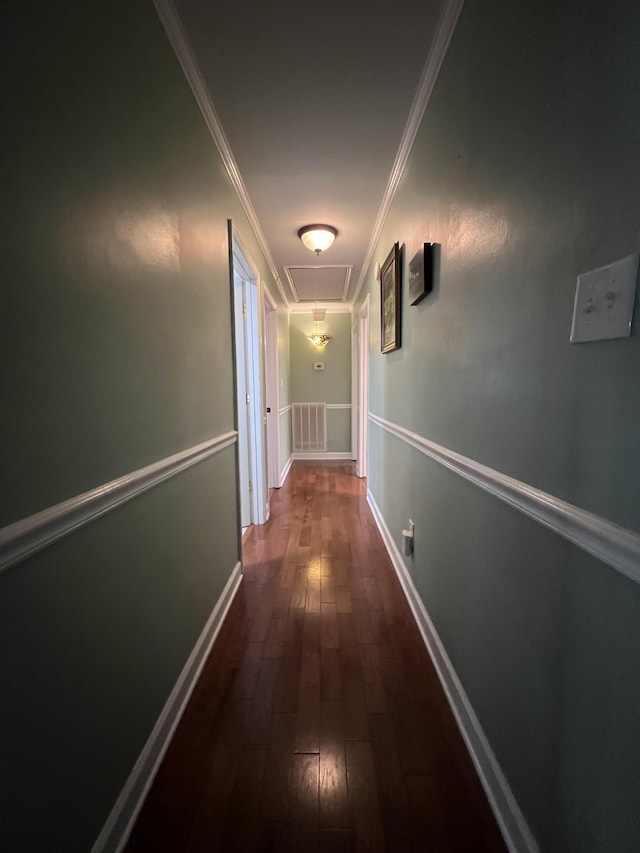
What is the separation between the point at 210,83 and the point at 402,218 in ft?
3.43

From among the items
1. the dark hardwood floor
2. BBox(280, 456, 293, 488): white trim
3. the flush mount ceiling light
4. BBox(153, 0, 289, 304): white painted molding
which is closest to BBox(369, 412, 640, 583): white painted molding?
the dark hardwood floor

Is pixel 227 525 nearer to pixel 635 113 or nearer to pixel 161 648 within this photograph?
pixel 161 648

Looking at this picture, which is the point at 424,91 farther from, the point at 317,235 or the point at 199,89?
the point at 317,235

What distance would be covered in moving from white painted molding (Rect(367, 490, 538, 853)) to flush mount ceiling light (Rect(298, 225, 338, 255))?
7.80 feet

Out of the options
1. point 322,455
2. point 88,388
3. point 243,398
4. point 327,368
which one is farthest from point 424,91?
point 322,455

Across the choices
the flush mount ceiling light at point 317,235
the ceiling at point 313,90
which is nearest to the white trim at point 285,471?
the flush mount ceiling light at point 317,235

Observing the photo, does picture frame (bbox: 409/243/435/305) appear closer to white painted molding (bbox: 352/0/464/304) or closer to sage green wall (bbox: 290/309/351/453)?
white painted molding (bbox: 352/0/464/304)

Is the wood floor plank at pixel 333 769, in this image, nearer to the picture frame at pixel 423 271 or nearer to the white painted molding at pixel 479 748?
the white painted molding at pixel 479 748

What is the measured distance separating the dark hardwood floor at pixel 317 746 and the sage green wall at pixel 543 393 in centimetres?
22

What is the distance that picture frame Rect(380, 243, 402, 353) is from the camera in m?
2.03

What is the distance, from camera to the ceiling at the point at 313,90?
3.72 feet

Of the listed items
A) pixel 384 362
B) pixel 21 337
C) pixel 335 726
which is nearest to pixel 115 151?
pixel 21 337

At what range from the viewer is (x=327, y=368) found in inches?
209

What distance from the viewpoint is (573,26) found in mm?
625
